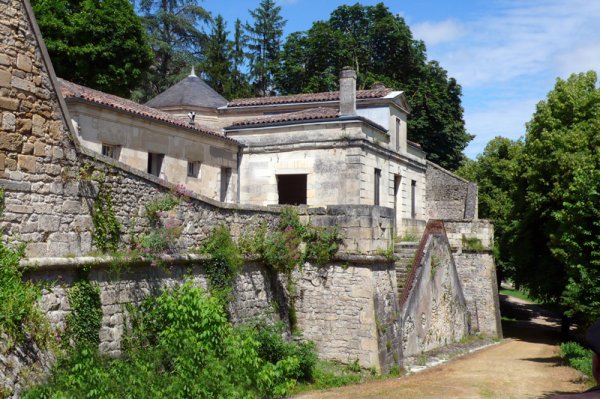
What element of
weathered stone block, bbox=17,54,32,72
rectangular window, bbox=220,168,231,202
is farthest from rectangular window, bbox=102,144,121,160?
weathered stone block, bbox=17,54,32,72

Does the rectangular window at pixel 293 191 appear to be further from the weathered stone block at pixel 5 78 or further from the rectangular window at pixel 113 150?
the weathered stone block at pixel 5 78

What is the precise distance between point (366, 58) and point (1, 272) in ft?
116

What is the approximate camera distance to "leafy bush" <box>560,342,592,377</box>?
46.5 ft

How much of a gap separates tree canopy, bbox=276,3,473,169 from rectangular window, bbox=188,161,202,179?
21.7 metres

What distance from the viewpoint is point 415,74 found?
39500 mm

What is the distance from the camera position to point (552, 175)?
21.3 m

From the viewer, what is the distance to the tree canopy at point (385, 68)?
37.9 meters

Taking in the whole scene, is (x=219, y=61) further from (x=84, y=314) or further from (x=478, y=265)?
(x=84, y=314)

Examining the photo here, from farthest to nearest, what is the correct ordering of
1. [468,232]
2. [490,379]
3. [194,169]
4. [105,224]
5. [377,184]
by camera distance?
[468,232] < [377,184] < [194,169] < [490,379] < [105,224]

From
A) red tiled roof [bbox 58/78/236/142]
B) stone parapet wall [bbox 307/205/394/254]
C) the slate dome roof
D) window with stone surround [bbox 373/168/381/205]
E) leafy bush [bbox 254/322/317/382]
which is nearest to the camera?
leafy bush [bbox 254/322/317/382]

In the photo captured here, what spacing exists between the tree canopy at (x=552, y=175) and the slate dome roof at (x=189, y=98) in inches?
489

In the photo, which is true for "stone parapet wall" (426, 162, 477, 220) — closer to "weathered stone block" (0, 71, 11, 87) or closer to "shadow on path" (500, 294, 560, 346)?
"shadow on path" (500, 294, 560, 346)

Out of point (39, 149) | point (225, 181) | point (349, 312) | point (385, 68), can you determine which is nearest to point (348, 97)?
point (225, 181)

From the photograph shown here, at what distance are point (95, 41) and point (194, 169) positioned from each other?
11.8m
